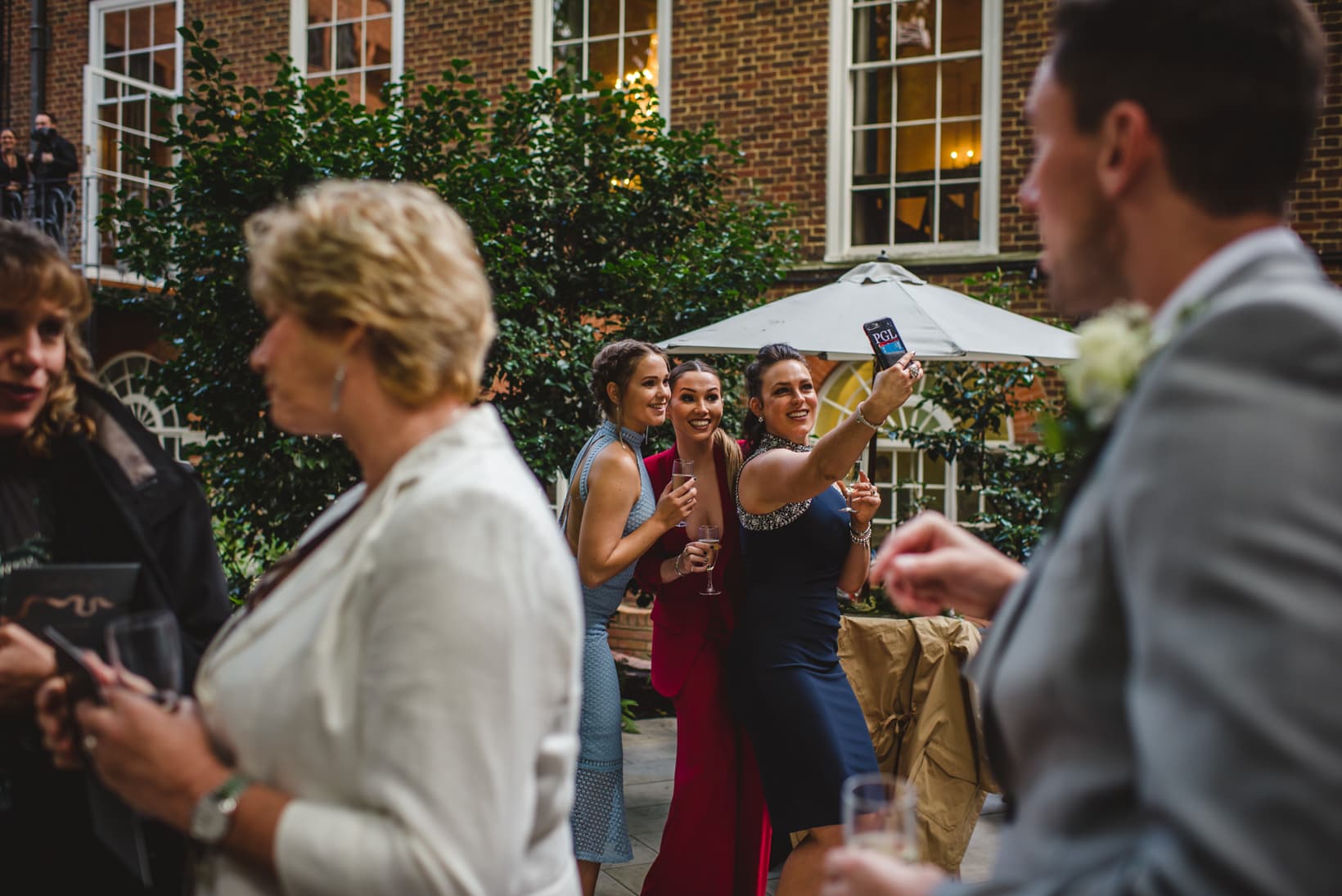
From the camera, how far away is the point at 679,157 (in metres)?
6.67

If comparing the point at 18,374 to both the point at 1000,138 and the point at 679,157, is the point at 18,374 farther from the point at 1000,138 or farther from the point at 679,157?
the point at 1000,138

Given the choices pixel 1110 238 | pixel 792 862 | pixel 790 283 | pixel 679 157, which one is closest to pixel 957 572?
pixel 1110 238

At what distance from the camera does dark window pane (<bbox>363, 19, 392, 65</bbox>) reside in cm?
1112

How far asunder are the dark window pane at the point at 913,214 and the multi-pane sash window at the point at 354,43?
5542 millimetres

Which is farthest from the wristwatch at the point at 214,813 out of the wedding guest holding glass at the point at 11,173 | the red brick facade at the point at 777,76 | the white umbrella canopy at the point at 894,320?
the wedding guest holding glass at the point at 11,173

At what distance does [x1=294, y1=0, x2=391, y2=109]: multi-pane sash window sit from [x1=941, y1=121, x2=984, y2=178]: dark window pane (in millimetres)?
5802

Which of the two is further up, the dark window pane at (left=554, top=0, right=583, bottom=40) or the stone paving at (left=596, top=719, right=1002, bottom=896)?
the dark window pane at (left=554, top=0, right=583, bottom=40)

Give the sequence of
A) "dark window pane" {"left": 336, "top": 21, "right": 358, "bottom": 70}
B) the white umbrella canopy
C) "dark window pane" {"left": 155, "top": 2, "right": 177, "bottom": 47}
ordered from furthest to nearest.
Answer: "dark window pane" {"left": 155, "top": 2, "right": 177, "bottom": 47}
"dark window pane" {"left": 336, "top": 21, "right": 358, "bottom": 70}
the white umbrella canopy

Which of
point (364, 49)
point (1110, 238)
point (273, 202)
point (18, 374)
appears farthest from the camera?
point (364, 49)

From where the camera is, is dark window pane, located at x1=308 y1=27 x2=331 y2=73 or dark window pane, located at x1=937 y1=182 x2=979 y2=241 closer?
dark window pane, located at x1=937 y1=182 x2=979 y2=241

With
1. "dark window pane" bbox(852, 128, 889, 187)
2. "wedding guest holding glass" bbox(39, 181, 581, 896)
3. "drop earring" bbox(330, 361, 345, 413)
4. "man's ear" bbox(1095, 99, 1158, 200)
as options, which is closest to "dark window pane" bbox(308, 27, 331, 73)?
"dark window pane" bbox(852, 128, 889, 187)

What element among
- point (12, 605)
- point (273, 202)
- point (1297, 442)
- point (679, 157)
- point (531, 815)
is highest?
point (679, 157)

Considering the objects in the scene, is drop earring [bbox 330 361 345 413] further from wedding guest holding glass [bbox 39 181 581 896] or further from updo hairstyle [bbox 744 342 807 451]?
updo hairstyle [bbox 744 342 807 451]

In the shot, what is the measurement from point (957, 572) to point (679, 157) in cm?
567
